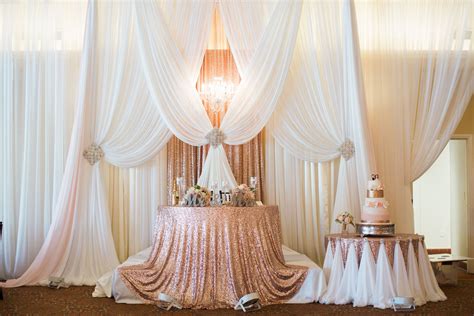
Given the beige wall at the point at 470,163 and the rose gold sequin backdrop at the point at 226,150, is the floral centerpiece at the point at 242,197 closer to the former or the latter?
the rose gold sequin backdrop at the point at 226,150

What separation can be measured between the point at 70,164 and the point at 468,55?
535 cm

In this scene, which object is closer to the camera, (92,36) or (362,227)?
(362,227)

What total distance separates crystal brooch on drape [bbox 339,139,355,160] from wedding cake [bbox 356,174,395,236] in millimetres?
995

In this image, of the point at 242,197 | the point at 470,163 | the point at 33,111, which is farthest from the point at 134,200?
the point at 470,163

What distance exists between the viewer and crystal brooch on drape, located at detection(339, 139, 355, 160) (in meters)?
7.08

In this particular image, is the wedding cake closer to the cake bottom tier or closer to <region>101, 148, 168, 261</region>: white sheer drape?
the cake bottom tier

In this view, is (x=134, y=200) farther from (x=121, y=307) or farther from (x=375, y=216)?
(x=375, y=216)

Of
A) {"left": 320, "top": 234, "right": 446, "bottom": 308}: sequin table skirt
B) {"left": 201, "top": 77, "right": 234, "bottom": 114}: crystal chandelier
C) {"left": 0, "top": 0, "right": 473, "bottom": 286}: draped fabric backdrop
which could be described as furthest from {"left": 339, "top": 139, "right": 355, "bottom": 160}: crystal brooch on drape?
{"left": 201, "top": 77, "right": 234, "bottom": 114}: crystal chandelier

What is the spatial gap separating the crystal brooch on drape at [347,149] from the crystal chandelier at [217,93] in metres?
1.63

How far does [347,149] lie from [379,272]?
6.51ft

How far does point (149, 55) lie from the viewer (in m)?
7.10

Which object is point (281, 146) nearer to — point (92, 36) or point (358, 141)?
point (358, 141)

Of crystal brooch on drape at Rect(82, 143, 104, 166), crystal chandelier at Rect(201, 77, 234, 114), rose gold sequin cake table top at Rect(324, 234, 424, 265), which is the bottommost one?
rose gold sequin cake table top at Rect(324, 234, 424, 265)

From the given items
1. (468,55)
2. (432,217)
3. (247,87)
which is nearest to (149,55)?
(247,87)
